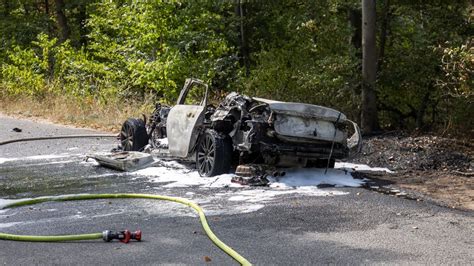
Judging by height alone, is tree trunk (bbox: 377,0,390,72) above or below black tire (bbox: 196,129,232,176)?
above

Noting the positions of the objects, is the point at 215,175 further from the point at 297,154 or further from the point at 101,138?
the point at 101,138

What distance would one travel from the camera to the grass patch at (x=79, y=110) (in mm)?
18219

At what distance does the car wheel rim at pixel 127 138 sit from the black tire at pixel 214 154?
8.75ft

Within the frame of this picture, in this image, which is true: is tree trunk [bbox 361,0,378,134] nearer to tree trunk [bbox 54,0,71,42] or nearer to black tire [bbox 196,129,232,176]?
black tire [bbox 196,129,232,176]

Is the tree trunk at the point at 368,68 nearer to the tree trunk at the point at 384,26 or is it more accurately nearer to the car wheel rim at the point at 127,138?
the tree trunk at the point at 384,26

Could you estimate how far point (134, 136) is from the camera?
39.2ft

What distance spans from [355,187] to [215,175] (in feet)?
6.57

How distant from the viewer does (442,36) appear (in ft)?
46.4

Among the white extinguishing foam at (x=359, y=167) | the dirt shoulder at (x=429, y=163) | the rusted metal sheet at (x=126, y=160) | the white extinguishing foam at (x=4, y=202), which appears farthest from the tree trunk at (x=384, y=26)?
the white extinguishing foam at (x=4, y=202)

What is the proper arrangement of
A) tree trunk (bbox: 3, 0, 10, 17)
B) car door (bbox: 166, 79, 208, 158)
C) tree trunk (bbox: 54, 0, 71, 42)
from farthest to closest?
tree trunk (bbox: 3, 0, 10, 17) < tree trunk (bbox: 54, 0, 71, 42) < car door (bbox: 166, 79, 208, 158)

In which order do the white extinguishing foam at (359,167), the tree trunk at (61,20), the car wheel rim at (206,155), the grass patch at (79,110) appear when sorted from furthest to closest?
the tree trunk at (61,20) → the grass patch at (79,110) → the white extinguishing foam at (359,167) → the car wheel rim at (206,155)

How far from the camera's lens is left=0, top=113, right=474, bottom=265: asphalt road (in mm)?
5609

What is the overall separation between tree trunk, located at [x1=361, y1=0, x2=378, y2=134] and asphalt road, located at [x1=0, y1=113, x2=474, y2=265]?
593 cm

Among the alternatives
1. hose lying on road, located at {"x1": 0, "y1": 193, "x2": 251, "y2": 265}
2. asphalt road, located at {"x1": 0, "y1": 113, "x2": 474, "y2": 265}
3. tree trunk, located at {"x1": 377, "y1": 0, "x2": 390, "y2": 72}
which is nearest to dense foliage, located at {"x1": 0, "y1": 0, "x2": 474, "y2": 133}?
tree trunk, located at {"x1": 377, "y1": 0, "x2": 390, "y2": 72}
